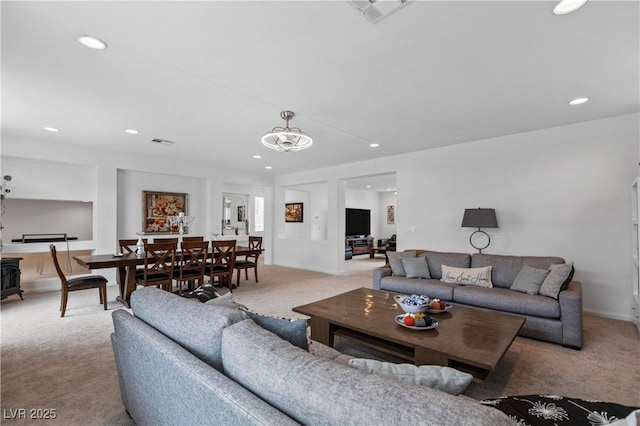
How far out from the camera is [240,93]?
3.03 metres

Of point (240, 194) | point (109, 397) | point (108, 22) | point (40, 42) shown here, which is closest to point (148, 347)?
point (109, 397)

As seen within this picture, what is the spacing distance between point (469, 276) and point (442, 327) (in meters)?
1.72

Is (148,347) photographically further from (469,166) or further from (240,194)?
(240,194)

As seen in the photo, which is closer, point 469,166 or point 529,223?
point 529,223

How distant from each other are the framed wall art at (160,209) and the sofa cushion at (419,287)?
4784 millimetres

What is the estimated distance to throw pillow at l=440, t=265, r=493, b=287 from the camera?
147 inches

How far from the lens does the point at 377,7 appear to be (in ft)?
5.92

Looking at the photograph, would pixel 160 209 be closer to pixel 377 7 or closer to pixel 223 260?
pixel 223 260

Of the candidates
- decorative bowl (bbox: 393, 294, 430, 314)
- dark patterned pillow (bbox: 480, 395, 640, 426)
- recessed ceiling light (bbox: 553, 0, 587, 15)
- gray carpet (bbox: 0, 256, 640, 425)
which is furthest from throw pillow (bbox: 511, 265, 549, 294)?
recessed ceiling light (bbox: 553, 0, 587, 15)

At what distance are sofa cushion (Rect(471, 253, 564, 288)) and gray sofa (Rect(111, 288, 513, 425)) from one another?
3613 millimetres

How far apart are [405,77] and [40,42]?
2864 millimetres

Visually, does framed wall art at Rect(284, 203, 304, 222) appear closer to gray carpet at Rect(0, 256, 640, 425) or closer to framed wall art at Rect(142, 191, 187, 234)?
framed wall art at Rect(142, 191, 187, 234)

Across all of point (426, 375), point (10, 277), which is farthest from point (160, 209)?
point (426, 375)

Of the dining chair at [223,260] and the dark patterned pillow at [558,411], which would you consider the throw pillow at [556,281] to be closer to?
the dark patterned pillow at [558,411]
